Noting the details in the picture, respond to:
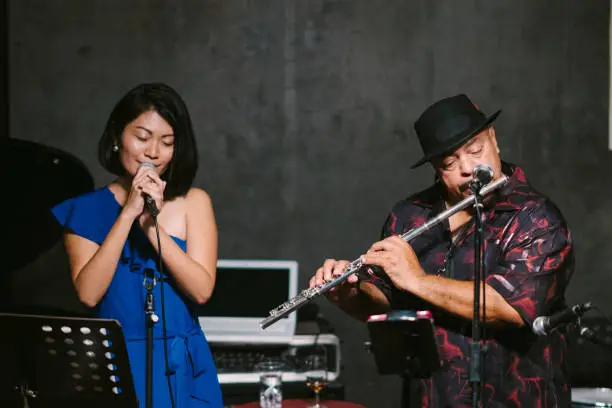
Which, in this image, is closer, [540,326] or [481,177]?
[540,326]

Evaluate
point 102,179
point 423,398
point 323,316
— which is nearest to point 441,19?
point 323,316

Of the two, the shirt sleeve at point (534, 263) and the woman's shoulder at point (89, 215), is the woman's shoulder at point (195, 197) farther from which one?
the shirt sleeve at point (534, 263)

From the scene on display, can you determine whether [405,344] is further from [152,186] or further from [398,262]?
[152,186]

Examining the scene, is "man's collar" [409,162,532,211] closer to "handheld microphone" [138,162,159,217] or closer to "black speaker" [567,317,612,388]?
"handheld microphone" [138,162,159,217]

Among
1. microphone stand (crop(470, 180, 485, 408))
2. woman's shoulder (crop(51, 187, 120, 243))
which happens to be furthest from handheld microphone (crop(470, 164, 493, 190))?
woman's shoulder (crop(51, 187, 120, 243))

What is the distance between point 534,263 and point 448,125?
0.56 m

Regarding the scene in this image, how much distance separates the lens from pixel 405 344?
221 cm

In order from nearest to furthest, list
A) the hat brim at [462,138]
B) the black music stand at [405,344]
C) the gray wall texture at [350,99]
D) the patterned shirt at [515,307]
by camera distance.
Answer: the black music stand at [405,344] → the patterned shirt at [515,307] → the hat brim at [462,138] → the gray wall texture at [350,99]

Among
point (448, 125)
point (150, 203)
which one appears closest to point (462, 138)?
point (448, 125)

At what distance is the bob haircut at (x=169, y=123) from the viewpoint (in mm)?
2584

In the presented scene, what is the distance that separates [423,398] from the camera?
259 cm

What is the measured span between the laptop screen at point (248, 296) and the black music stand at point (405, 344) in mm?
1588

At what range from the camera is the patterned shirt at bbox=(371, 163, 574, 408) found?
8.10 ft

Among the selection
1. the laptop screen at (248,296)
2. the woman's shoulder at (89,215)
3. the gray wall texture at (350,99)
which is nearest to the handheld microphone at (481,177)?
the woman's shoulder at (89,215)
